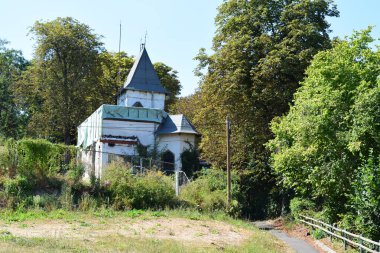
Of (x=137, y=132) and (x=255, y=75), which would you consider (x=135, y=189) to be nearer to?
(x=255, y=75)

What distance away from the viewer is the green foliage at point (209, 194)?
3091 centimetres

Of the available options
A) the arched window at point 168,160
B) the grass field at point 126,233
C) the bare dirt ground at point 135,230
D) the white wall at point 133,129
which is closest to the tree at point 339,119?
the grass field at point 126,233

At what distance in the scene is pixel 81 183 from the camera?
2838 centimetres

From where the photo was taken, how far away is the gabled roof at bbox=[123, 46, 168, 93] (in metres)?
53.6

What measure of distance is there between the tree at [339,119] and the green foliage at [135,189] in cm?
879

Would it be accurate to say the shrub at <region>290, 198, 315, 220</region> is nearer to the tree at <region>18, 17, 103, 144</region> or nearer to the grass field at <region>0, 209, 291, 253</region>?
the grass field at <region>0, 209, 291, 253</region>

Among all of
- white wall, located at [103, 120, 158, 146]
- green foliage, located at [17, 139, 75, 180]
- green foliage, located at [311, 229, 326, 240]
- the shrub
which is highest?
white wall, located at [103, 120, 158, 146]

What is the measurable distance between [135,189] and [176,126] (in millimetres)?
14094

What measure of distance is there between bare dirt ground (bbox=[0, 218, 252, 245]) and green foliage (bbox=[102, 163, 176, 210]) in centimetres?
421

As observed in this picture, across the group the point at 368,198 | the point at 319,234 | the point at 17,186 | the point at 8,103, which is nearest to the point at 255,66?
the point at 319,234

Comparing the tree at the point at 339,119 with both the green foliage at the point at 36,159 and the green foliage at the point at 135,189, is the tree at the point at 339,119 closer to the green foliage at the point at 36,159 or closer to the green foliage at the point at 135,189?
the green foliage at the point at 135,189

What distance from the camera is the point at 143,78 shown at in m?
54.6

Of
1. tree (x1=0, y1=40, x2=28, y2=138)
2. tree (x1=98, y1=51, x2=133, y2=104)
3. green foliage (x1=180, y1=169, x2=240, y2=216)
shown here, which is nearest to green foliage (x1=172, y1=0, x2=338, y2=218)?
green foliage (x1=180, y1=169, x2=240, y2=216)

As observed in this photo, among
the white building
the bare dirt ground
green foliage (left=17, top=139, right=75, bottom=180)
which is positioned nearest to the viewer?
the bare dirt ground
